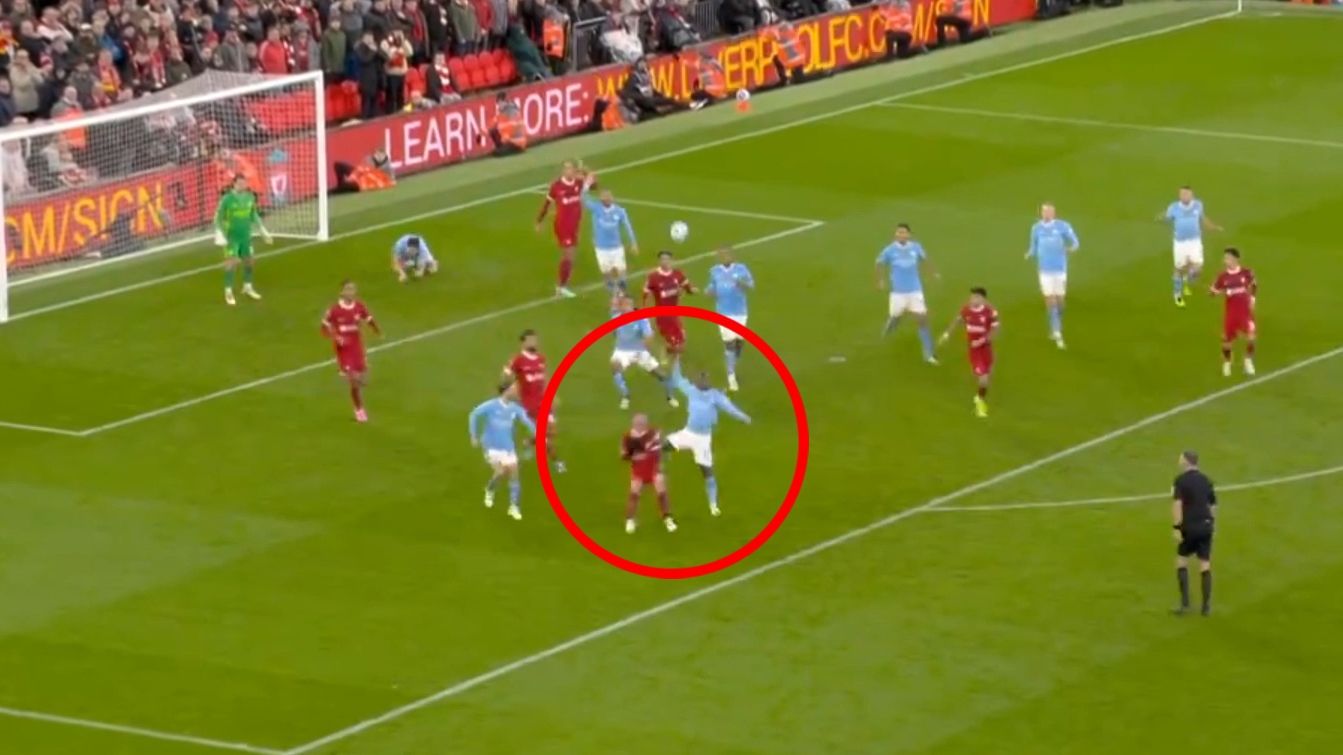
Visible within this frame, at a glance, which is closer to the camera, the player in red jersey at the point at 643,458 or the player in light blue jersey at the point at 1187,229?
the player in red jersey at the point at 643,458

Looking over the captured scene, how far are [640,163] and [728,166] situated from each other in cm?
165

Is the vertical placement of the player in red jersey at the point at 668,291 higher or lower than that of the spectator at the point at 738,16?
higher

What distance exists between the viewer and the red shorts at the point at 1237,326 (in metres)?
42.7

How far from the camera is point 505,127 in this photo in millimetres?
57969

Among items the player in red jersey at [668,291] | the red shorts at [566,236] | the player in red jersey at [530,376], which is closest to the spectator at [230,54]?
the red shorts at [566,236]

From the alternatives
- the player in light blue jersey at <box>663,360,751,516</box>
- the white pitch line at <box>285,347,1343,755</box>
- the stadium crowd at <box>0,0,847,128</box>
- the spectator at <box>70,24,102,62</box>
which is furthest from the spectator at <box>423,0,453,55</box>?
the player in light blue jersey at <box>663,360,751,516</box>

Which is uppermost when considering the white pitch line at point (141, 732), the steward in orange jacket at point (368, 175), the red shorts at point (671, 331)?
the white pitch line at point (141, 732)

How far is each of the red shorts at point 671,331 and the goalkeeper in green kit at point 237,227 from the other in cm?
758

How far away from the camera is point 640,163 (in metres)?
57.2

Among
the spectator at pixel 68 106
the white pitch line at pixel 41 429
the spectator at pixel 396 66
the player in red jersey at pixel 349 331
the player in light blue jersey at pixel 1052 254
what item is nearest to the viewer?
the player in red jersey at pixel 349 331

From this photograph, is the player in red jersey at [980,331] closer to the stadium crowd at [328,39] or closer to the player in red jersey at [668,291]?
the player in red jersey at [668,291]

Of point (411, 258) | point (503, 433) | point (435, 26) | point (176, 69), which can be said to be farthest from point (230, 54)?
point (503, 433)

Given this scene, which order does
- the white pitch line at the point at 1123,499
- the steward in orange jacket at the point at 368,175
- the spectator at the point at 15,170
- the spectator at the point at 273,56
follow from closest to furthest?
the white pitch line at the point at 1123,499, the spectator at the point at 15,170, the steward in orange jacket at the point at 368,175, the spectator at the point at 273,56

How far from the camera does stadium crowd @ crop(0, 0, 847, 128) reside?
51875 mm
